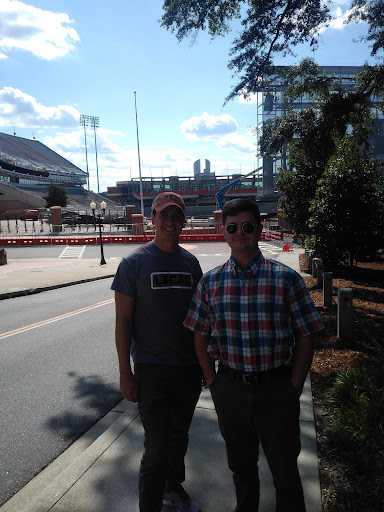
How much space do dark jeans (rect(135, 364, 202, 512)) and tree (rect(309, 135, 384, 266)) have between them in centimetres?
873

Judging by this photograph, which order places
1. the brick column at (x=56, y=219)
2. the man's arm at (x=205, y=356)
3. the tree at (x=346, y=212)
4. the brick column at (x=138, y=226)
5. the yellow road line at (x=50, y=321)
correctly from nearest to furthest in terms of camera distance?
the man's arm at (x=205, y=356) < the yellow road line at (x=50, y=321) < the tree at (x=346, y=212) < the brick column at (x=138, y=226) < the brick column at (x=56, y=219)

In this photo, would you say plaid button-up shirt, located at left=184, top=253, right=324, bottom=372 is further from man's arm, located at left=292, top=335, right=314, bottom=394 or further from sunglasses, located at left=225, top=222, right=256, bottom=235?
sunglasses, located at left=225, top=222, right=256, bottom=235

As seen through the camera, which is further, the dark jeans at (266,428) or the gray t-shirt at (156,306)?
the gray t-shirt at (156,306)

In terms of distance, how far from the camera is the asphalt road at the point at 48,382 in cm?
358

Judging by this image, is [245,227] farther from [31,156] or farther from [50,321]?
[31,156]

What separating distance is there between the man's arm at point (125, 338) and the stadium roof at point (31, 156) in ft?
375

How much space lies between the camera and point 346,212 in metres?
10.3

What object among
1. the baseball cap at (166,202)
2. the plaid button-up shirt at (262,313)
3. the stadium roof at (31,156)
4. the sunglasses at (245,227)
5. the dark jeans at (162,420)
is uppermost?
the stadium roof at (31,156)

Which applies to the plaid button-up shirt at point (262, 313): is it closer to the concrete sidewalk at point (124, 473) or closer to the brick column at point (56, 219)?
the concrete sidewalk at point (124, 473)

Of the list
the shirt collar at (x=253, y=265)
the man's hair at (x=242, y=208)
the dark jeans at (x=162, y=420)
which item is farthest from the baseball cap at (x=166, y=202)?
the dark jeans at (x=162, y=420)

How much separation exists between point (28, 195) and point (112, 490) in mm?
86276

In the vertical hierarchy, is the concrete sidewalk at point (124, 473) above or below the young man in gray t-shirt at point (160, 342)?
below

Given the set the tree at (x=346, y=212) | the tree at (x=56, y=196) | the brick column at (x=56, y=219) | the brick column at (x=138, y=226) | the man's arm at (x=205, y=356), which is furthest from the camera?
the tree at (x=56, y=196)

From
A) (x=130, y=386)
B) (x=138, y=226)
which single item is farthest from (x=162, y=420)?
(x=138, y=226)
